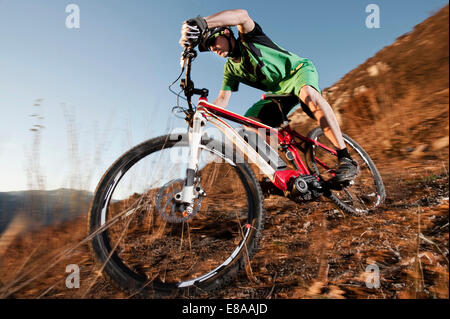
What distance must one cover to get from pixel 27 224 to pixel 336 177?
282cm

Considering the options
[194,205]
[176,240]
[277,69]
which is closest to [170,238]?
[176,240]

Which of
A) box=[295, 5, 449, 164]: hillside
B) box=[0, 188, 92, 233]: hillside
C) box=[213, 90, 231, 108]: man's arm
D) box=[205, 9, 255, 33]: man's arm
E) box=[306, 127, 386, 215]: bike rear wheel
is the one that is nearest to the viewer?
box=[205, 9, 255, 33]: man's arm

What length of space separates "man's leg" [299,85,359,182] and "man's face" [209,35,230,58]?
0.76 meters

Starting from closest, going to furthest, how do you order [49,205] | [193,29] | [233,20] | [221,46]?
1. [193,29]
2. [233,20]
3. [221,46]
4. [49,205]

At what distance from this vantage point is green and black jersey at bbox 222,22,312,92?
209 centimetres

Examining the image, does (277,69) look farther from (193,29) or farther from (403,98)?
(403,98)

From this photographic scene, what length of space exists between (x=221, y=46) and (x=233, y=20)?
12.1 inches

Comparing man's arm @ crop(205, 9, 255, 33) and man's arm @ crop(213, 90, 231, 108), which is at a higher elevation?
man's arm @ crop(205, 9, 255, 33)

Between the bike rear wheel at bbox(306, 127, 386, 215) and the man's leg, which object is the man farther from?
the bike rear wheel at bbox(306, 127, 386, 215)

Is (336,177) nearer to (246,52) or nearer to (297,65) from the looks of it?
(297,65)

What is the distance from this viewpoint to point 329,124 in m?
2.18

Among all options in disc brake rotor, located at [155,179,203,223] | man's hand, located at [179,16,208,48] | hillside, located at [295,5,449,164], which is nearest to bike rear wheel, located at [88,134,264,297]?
disc brake rotor, located at [155,179,203,223]

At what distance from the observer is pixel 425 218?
6.78 ft
